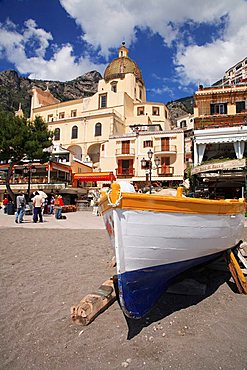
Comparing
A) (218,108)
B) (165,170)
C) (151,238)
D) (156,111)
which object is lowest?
(151,238)

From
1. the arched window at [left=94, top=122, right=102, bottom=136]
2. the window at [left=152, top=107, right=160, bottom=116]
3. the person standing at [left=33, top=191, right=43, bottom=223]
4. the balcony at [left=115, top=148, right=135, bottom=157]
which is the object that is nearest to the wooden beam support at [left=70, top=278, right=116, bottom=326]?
the person standing at [left=33, top=191, right=43, bottom=223]

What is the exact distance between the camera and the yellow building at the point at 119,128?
2978 centimetres

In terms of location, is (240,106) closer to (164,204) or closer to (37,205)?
(37,205)

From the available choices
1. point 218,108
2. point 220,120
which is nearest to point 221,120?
point 220,120

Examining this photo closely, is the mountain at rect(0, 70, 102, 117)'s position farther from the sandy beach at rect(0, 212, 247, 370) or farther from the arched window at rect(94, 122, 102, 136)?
the sandy beach at rect(0, 212, 247, 370)

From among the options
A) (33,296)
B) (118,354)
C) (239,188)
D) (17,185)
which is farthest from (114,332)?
(17,185)

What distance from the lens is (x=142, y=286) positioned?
3139 millimetres

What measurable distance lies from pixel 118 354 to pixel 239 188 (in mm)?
20412

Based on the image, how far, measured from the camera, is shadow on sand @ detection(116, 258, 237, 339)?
324cm

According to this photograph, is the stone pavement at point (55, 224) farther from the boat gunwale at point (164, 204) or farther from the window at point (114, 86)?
the window at point (114, 86)

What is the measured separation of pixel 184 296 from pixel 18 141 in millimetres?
20451

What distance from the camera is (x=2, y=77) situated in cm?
9331

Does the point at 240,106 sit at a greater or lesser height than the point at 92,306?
greater

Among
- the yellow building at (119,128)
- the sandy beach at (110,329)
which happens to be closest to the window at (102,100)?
the yellow building at (119,128)
